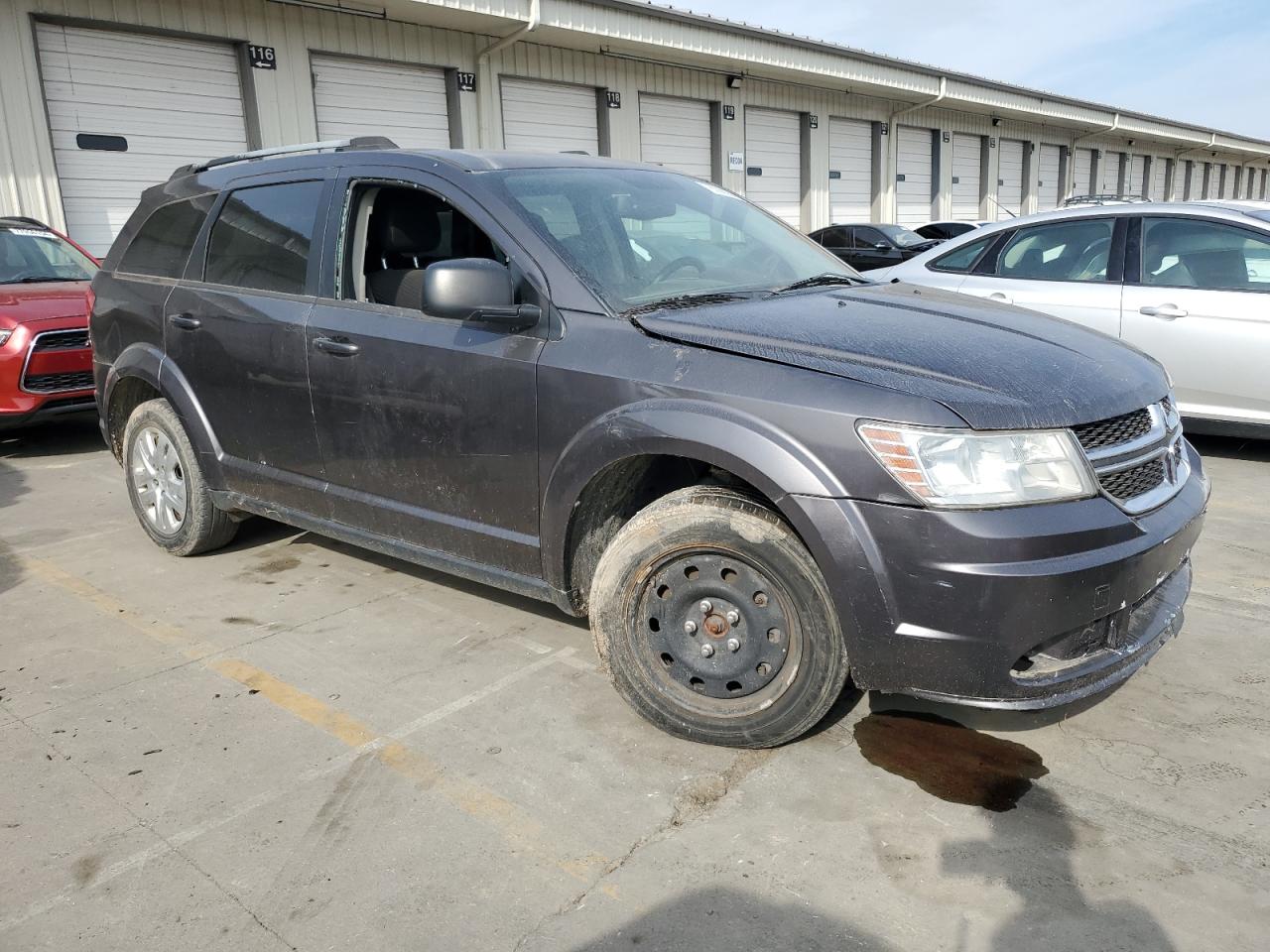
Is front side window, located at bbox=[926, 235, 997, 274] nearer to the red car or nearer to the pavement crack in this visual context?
the pavement crack

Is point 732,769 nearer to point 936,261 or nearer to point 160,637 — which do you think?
point 160,637

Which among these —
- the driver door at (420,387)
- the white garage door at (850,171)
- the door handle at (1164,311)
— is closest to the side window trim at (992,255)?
the door handle at (1164,311)

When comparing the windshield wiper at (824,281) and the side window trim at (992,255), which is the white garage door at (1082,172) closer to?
the side window trim at (992,255)

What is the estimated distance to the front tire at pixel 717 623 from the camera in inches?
104

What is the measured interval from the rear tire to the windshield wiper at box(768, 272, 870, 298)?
2833mm

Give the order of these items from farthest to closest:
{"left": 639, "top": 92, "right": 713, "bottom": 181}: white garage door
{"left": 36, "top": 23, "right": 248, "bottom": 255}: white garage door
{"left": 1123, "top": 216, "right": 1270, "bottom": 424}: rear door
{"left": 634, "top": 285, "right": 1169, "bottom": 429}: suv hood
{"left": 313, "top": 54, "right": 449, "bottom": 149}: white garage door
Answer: {"left": 639, "top": 92, "right": 713, "bottom": 181}: white garage door
{"left": 313, "top": 54, "right": 449, "bottom": 149}: white garage door
{"left": 36, "top": 23, "right": 248, "bottom": 255}: white garage door
{"left": 1123, "top": 216, "right": 1270, "bottom": 424}: rear door
{"left": 634, "top": 285, "right": 1169, "bottom": 429}: suv hood

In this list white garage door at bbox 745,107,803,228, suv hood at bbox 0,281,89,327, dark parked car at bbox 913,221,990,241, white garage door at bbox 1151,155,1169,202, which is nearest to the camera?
suv hood at bbox 0,281,89,327

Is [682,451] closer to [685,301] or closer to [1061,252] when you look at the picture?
[685,301]

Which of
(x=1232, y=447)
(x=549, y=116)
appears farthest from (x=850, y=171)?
(x=1232, y=447)

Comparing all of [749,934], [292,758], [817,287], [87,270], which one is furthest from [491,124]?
[749,934]

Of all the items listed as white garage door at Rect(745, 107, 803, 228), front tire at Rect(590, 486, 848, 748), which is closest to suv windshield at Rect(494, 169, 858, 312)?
front tire at Rect(590, 486, 848, 748)

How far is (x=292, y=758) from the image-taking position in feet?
9.63

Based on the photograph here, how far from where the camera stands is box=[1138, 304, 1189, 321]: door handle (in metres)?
5.85

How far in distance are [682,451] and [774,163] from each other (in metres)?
18.1
